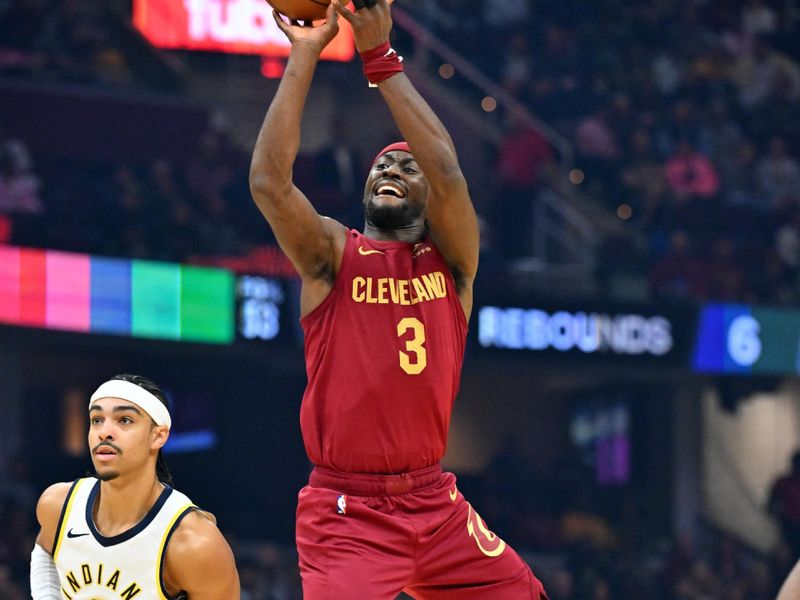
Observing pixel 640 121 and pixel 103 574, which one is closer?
pixel 103 574

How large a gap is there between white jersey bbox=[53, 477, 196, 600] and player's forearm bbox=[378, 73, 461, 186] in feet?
4.44

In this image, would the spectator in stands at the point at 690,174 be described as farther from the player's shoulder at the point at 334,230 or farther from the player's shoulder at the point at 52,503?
the player's shoulder at the point at 52,503

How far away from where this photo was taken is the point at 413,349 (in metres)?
5.03

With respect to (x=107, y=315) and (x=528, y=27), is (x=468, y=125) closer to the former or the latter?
(x=528, y=27)

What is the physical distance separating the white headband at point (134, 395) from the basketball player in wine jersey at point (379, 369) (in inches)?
18.7

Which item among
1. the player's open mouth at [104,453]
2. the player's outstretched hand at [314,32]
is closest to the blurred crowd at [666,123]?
the player's outstretched hand at [314,32]

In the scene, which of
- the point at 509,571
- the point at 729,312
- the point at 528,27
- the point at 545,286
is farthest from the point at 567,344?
the point at 509,571

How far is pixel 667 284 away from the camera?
14734 millimetres

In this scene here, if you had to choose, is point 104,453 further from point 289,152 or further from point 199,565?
point 289,152

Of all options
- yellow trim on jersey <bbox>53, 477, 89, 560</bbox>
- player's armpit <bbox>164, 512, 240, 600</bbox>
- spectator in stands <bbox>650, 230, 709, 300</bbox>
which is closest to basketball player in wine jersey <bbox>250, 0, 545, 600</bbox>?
player's armpit <bbox>164, 512, 240, 600</bbox>

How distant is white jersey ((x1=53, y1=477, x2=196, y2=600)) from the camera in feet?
16.0

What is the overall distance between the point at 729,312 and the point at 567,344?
169 centimetres

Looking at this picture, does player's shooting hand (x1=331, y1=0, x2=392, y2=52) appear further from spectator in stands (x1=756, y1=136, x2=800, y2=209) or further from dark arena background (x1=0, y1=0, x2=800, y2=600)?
spectator in stands (x1=756, y1=136, x2=800, y2=209)

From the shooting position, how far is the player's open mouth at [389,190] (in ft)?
17.0
